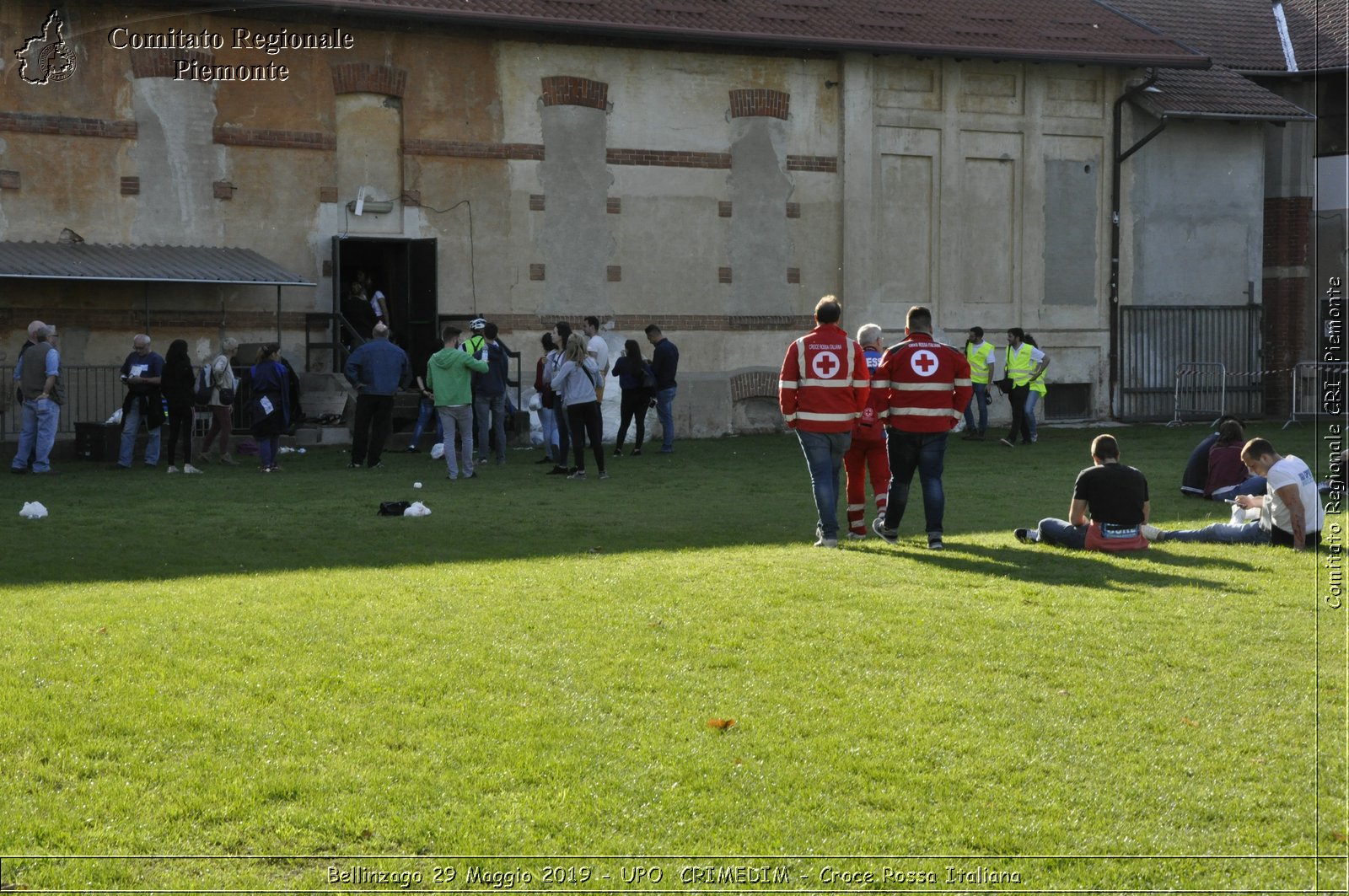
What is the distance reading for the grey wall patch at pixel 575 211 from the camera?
81.5 feet

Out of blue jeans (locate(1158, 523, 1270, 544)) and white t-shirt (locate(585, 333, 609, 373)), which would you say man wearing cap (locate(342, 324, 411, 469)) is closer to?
white t-shirt (locate(585, 333, 609, 373))

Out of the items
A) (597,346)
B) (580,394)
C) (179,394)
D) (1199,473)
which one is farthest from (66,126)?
(1199,473)

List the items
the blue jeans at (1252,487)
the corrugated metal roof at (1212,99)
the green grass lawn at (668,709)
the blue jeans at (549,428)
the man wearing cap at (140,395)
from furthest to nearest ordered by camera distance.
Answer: the corrugated metal roof at (1212,99) < the blue jeans at (549,428) < the man wearing cap at (140,395) < the blue jeans at (1252,487) < the green grass lawn at (668,709)

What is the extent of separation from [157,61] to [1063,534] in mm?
16029

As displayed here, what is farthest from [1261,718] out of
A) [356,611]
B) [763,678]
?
[356,611]

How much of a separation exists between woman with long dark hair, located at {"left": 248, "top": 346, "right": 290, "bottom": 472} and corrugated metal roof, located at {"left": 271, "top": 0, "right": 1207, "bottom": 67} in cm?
612

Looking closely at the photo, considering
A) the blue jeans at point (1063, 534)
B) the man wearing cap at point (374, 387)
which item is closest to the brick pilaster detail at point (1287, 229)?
the man wearing cap at point (374, 387)

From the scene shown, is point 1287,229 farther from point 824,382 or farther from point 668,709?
point 668,709

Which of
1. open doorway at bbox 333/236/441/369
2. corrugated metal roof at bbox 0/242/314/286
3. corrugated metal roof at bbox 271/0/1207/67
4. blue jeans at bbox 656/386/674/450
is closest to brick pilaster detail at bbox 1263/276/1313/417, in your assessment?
corrugated metal roof at bbox 271/0/1207/67

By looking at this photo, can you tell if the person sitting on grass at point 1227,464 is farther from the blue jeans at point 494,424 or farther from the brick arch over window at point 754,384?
the brick arch over window at point 754,384

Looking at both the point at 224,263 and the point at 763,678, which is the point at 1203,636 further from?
the point at 224,263

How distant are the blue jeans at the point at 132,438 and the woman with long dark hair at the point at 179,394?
0.73 m

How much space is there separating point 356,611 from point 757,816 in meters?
4.31

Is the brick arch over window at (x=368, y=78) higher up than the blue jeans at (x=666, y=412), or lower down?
higher up
